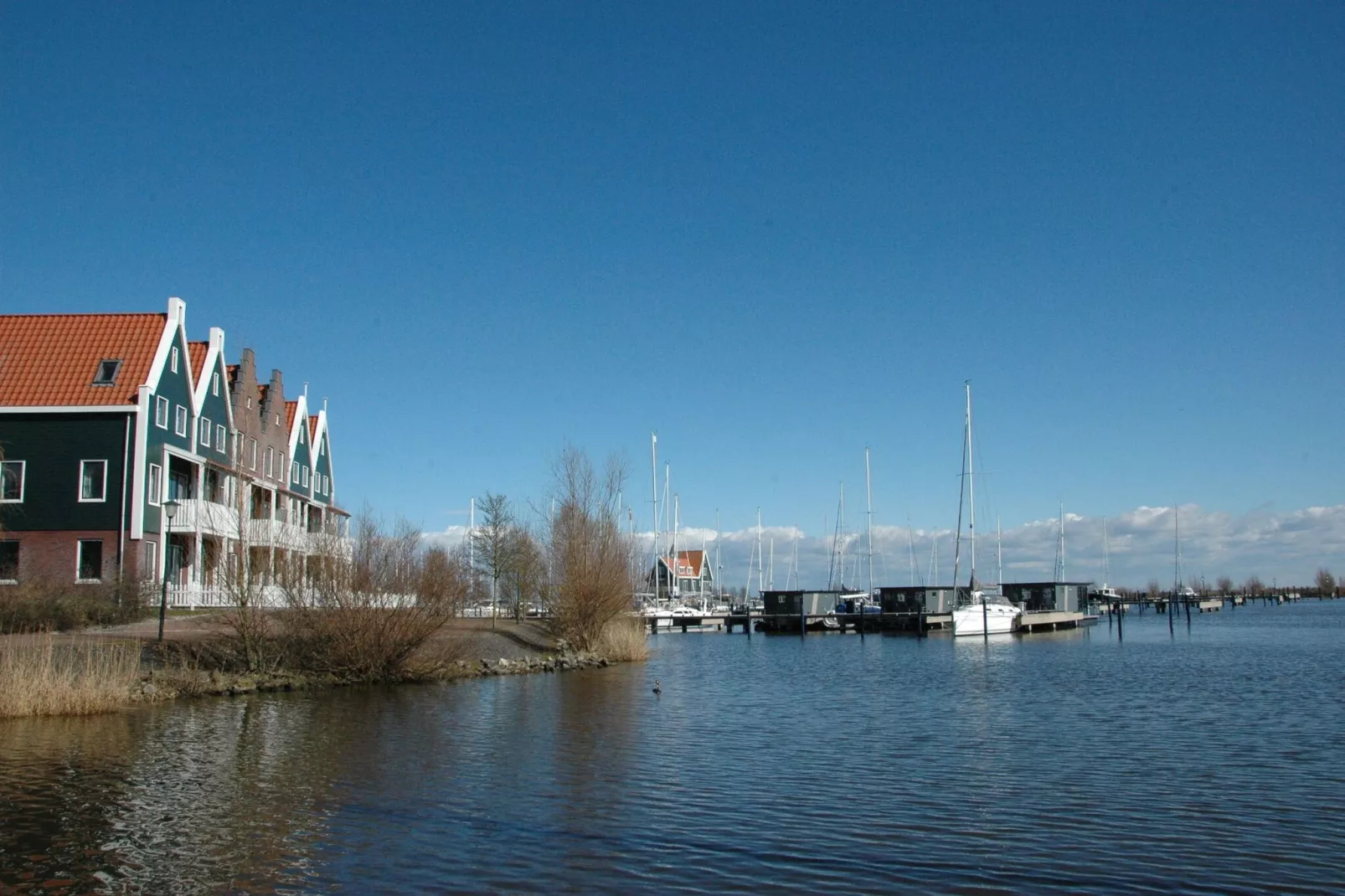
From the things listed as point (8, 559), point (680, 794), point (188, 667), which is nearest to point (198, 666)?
point (188, 667)

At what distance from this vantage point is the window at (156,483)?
41.6 m

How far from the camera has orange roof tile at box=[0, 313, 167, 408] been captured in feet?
135

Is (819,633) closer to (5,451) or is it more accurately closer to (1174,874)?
(5,451)

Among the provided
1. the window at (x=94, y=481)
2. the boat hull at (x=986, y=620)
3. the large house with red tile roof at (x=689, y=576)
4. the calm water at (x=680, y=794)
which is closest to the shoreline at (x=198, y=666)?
the calm water at (x=680, y=794)

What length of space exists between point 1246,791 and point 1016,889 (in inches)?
284

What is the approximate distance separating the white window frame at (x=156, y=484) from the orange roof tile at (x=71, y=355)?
2789mm

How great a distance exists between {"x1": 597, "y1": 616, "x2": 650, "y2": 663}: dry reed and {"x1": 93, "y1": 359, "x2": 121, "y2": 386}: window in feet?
66.6

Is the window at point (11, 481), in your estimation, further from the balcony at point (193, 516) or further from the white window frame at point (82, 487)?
the balcony at point (193, 516)

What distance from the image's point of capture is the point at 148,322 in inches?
1722

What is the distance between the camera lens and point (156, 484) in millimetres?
42031

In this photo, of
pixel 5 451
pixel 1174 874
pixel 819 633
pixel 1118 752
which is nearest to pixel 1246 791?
pixel 1118 752

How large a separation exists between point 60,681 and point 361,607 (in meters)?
9.40

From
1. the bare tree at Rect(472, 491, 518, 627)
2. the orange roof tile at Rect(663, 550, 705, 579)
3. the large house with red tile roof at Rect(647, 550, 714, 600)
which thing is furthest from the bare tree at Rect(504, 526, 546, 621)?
the orange roof tile at Rect(663, 550, 705, 579)

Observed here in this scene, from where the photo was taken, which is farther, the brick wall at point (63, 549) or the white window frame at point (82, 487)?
the white window frame at point (82, 487)
